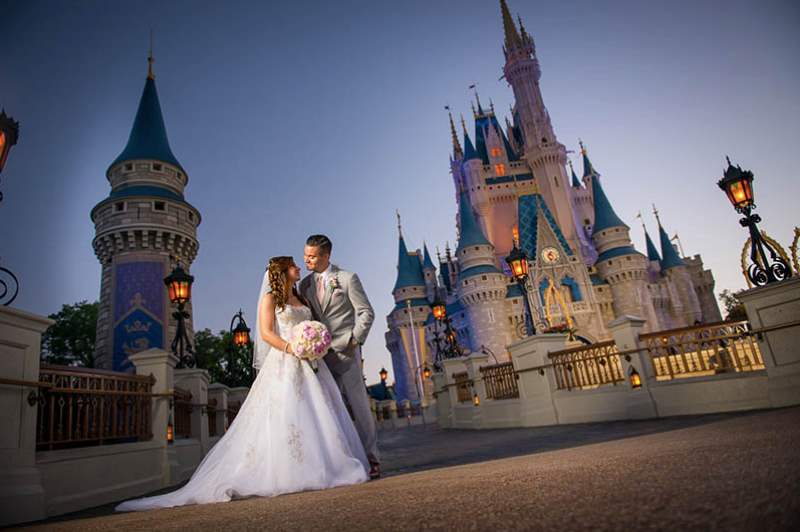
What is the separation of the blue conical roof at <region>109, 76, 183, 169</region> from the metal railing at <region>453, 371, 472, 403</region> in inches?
796

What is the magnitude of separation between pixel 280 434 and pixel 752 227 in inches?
307

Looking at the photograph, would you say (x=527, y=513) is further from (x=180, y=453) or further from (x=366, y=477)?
(x=180, y=453)

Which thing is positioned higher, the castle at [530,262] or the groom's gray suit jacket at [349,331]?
the castle at [530,262]

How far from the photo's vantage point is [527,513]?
168cm

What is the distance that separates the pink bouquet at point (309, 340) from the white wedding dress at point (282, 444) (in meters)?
0.18

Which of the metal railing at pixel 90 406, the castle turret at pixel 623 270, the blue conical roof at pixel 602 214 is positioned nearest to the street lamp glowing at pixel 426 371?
the castle turret at pixel 623 270

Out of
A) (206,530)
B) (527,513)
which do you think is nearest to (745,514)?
(527,513)

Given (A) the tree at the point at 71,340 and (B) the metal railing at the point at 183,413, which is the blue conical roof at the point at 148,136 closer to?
(A) the tree at the point at 71,340

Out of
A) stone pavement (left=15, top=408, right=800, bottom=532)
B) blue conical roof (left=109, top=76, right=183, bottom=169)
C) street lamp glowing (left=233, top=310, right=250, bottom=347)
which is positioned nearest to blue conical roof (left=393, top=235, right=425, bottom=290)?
blue conical roof (left=109, top=76, right=183, bottom=169)

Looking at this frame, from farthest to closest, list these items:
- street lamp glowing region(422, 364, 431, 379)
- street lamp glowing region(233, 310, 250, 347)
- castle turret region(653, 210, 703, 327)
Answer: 1. castle turret region(653, 210, 703, 327)
2. street lamp glowing region(422, 364, 431, 379)
3. street lamp glowing region(233, 310, 250, 347)

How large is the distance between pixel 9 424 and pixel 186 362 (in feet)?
18.5

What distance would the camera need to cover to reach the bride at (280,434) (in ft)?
11.2

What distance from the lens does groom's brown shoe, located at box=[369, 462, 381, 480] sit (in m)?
4.02

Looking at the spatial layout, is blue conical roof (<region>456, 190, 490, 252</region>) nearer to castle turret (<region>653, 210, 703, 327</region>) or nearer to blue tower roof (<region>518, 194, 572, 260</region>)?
blue tower roof (<region>518, 194, 572, 260</region>)
